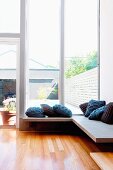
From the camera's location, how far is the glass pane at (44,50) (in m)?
6.18

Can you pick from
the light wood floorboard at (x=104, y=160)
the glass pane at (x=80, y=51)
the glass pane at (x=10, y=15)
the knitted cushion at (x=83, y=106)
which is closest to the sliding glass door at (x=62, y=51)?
the glass pane at (x=80, y=51)

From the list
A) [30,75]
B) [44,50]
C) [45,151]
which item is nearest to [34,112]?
[30,75]

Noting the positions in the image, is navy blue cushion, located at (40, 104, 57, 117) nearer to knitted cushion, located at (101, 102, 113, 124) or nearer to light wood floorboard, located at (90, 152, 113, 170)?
knitted cushion, located at (101, 102, 113, 124)

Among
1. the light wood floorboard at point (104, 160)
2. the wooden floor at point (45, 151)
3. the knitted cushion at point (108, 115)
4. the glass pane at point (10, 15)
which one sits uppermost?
the glass pane at point (10, 15)

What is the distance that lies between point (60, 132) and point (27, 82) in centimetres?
139

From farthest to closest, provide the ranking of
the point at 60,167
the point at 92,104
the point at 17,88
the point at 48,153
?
the point at 17,88
the point at 92,104
the point at 48,153
the point at 60,167

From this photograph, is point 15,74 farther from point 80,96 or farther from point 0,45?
point 80,96

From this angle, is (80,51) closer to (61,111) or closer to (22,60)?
(22,60)

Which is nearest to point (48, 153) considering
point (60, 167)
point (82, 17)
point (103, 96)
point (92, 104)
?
point (60, 167)

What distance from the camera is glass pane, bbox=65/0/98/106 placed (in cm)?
623

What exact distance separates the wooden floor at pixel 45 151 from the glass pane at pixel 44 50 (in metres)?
1.13

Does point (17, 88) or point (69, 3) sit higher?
point (69, 3)

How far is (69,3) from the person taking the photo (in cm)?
632

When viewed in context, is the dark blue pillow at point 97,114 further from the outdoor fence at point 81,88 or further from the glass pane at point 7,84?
the glass pane at point 7,84
